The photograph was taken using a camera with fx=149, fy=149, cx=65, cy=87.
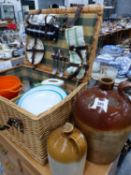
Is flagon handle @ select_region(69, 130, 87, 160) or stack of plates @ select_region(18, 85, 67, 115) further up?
stack of plates @ select_region(18, 85, 67, 115)

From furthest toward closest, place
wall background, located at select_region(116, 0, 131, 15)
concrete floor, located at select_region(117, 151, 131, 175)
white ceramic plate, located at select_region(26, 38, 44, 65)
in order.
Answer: wall background, located at select_region(116, 0, 131, 15) → concrete floor, located at select_region(117, 151, 131, 175) → white ceramic plate, located at select_region(26, 38, 44, 65)

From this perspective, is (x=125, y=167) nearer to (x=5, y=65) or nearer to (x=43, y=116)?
(x=43, y=116)

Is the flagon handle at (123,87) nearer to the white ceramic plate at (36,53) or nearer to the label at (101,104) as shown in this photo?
the label at (101,104)

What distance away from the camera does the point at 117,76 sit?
1191mm

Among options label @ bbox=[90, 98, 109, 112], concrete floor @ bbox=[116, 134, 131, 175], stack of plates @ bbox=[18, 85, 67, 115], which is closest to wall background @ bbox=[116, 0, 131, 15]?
concrete floor @ bbox=[116, 134, 131, 175]

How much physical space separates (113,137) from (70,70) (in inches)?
15.9

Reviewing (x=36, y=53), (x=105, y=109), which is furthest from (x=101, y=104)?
(x=36, y=53)

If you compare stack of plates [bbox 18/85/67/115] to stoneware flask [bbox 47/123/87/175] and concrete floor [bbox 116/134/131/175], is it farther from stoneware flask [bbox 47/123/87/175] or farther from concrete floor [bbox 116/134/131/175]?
concrete floor [bbox 116/134/131/175]

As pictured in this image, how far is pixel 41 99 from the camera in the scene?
579 mm

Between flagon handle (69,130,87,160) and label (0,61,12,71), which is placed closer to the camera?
flagon handle (69,130,87,160)

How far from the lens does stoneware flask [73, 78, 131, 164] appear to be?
42 centimetres

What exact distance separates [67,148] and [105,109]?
149mm

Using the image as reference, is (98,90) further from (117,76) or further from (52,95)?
(117,76)

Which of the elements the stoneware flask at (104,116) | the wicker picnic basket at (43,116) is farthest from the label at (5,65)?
the stoneware flask at (104,116)
